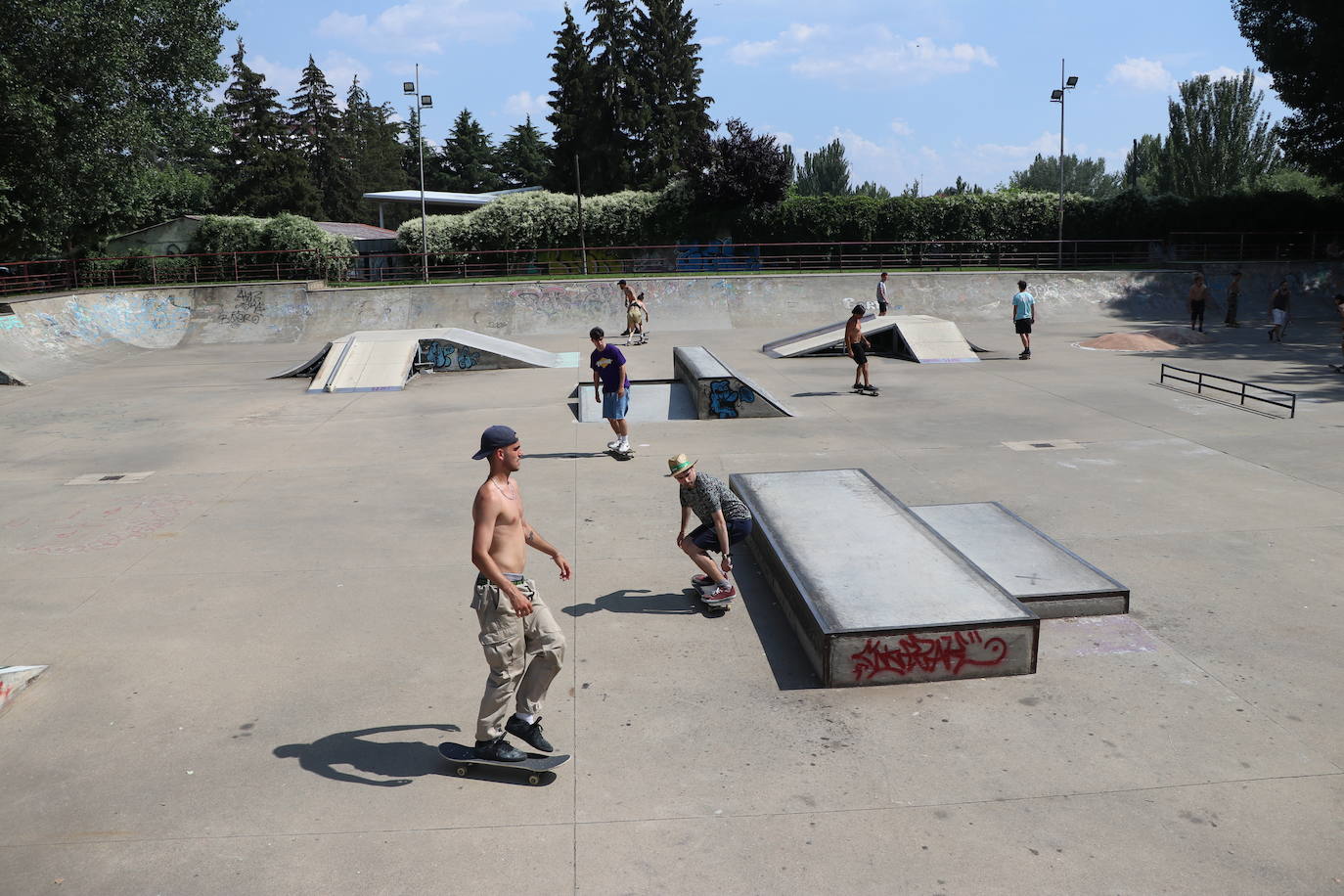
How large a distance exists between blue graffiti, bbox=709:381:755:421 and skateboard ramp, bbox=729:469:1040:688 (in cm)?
619

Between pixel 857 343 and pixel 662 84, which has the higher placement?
pixel 662 84

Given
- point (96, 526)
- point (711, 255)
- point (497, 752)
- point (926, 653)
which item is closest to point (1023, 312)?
point (926, 653)

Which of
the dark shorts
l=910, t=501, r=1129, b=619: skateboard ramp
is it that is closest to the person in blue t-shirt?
l=910, t=501, r=1129, b=619: skateboard ramp

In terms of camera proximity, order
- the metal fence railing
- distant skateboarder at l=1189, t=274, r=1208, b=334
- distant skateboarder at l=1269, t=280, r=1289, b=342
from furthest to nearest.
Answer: the metal fence railing, distant skateboarder at l=1189, t=274, r=1208, b=334, distant skateboarder at l=1269, t=280, r=1289, b=342

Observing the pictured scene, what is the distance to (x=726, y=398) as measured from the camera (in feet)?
46.2

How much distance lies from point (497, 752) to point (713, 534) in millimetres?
2575

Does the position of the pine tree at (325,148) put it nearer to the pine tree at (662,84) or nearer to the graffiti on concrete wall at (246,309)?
the pine tree at (662,84)

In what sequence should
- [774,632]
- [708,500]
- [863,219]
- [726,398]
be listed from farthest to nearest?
1. [863,219]
2. [726,398]
3. [708,500]
4. [774,632]

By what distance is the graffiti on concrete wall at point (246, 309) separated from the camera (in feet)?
93.1

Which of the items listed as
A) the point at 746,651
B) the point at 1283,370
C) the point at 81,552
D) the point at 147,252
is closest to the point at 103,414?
the point at 81,552

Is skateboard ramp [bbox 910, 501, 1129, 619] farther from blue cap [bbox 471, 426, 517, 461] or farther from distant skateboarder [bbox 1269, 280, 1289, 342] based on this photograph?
distant skateboarder [bbox 1269, 280, 1289, 342]

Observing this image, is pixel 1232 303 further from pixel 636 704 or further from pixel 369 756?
pixel 369 756

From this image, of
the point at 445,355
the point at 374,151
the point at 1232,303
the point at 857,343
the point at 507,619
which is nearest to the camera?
the point at 507,619

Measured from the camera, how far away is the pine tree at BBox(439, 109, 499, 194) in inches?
3418
